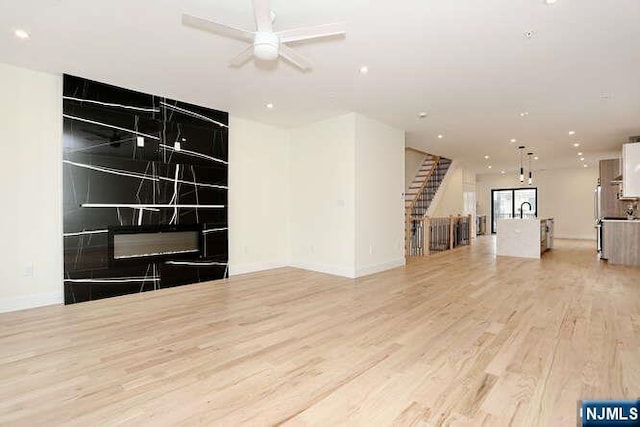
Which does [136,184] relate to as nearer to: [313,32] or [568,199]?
[313,32]

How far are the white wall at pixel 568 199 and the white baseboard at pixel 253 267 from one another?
11.6 meters

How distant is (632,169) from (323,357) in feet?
25.6

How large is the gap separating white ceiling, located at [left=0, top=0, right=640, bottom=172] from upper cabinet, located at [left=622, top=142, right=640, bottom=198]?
45.3 inches

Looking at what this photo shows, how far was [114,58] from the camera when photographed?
3.50m

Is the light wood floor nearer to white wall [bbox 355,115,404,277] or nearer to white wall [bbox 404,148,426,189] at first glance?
white wall [bbox 355,115,404,277]

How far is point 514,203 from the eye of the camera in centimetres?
1386

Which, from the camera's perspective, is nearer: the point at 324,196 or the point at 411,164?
the point at 324,196

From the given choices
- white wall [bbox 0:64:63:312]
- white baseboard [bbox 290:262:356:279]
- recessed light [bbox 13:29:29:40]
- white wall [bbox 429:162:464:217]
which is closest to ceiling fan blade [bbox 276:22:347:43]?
recessed light [bbox 13:29:29:40]

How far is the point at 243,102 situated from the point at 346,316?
358cm

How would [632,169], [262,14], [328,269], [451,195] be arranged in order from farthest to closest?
[451,195], [632,169], [328,269], [262,14]

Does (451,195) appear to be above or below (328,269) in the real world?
above

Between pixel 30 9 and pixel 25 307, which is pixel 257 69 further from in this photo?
pixel 25 307

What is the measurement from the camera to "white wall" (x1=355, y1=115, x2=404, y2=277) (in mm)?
5570

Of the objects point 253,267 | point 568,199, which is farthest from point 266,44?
point 568,199
